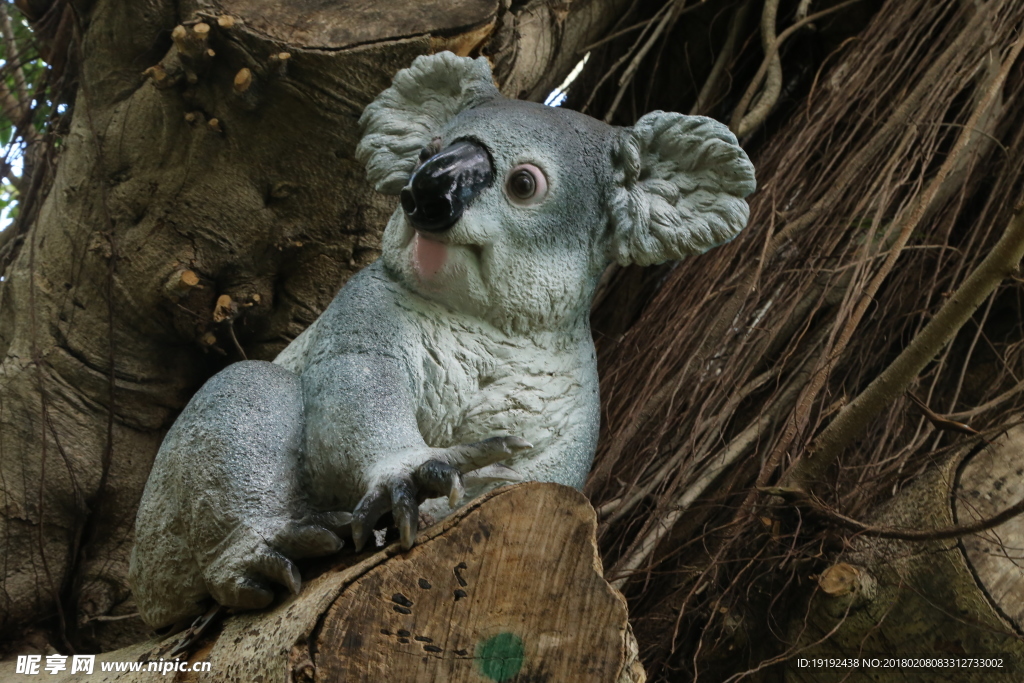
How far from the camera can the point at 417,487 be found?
1.56m

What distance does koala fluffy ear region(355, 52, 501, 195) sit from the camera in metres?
2.18

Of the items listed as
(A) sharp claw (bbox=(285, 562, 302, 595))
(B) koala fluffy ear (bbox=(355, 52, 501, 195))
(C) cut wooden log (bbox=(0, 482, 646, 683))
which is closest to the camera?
(C) cut wooden log (bbox=(0, 482, 646, 683))

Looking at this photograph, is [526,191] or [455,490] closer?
[455,490]

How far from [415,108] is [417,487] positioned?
101 cm

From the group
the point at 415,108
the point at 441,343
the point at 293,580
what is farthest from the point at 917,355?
the point at 293,580

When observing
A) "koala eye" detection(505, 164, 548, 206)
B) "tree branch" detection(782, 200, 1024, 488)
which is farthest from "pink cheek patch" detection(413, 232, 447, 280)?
"tree branch" detection(782, 200, 1024, 488)

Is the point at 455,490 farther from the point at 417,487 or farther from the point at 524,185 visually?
the point at 524,185

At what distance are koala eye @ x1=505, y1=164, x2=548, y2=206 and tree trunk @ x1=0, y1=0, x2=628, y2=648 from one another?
760 mm

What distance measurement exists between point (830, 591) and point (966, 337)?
130cm

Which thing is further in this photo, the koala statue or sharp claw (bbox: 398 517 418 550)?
the koala statue

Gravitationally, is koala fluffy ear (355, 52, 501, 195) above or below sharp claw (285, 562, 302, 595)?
above

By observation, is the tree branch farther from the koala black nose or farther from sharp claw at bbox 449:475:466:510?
sharp claw at bbox 449:475:466:510

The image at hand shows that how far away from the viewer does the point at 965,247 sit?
335 centimetres

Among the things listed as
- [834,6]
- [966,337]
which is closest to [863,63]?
[834,6]
